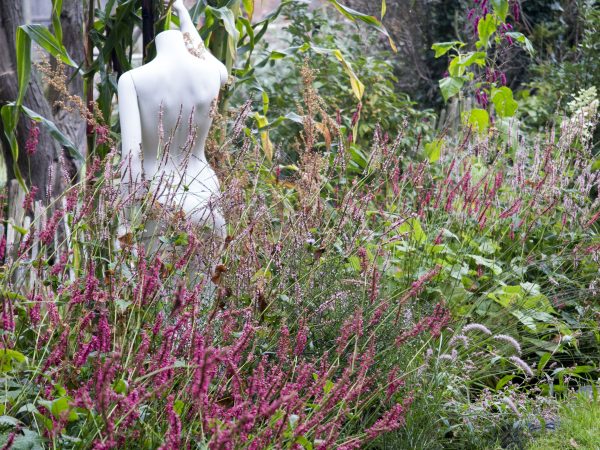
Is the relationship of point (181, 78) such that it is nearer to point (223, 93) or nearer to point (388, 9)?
point (223, 93)

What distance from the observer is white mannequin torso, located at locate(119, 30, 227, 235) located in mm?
3168

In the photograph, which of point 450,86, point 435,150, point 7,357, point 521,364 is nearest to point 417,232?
point 521,364

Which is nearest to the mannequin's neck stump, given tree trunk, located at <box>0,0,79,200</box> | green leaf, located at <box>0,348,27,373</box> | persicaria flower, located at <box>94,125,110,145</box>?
persicaria flower, located at <box>94,125,110,145</box>

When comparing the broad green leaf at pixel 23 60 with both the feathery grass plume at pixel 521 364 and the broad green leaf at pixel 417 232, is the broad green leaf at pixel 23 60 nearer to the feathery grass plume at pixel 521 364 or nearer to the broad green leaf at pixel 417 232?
the broad green leaf at pixel 417 232

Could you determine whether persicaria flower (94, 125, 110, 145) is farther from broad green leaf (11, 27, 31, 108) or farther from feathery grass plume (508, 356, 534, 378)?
feathery grass plume (508, 356, 534, 378)

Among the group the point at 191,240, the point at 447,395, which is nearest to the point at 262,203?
the point at 191,240

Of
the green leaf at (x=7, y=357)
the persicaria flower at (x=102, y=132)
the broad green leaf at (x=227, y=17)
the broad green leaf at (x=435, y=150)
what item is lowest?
the broad green leaf at (x=435, y=150)

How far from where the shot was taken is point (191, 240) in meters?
2.37

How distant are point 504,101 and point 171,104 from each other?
8.57 ft

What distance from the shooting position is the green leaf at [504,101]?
5.11 metres

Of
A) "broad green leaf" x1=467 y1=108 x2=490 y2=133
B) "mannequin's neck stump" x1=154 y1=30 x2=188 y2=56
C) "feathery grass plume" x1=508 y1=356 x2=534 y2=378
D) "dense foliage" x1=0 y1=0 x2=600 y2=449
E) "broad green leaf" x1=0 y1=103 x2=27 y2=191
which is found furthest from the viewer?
"broad green leaf" x1=467 y1=108 x2=490 y2=133

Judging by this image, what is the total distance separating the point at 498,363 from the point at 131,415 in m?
2.15

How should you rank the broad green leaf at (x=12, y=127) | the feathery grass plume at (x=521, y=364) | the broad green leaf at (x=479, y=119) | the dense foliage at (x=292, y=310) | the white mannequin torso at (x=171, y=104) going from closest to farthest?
the dense foliage at (x=292, y=310) → the feathery grass plume at (x=521, y=364) → the white mannequin torso at (x=171, y=104) → the broad green leaf at (x=12, y=127) → the broad green leaf at (x=479, y=119)

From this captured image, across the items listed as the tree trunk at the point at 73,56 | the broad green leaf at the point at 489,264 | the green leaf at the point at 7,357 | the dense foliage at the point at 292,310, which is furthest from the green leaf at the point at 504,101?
the green leaf at the point at 7,357
